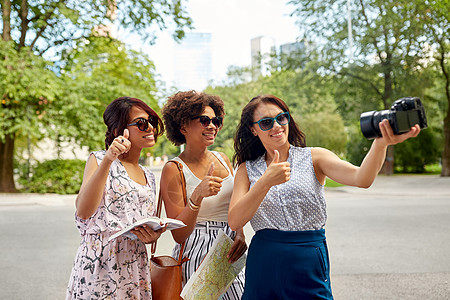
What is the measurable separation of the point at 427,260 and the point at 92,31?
15.1 m

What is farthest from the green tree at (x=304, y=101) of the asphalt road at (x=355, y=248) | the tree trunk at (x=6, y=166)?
the tree trunk at (x=6, y=166)

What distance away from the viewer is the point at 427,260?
6.71 m

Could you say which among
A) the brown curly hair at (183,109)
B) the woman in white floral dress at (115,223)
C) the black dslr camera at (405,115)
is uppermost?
the brown curly hair at (183,109)

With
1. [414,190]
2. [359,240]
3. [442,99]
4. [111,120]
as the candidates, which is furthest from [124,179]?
[442,99]

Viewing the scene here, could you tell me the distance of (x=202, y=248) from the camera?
Answer: 2705mm

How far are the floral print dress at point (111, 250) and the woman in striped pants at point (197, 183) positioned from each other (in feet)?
0.69

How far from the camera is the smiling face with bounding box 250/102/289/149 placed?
239 cm

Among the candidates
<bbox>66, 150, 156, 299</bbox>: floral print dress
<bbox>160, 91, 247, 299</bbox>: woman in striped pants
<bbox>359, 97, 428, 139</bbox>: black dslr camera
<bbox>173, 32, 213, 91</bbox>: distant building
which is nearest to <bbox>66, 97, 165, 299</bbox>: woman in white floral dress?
<bbox>66, 150, 156, 299</bbox>: floral print dress

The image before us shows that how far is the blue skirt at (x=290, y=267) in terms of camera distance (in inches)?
87.3

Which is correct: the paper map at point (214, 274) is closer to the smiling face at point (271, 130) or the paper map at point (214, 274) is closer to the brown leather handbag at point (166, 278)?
the brown leather handbag at point (166, 278)

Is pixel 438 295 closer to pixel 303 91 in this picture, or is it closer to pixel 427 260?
pixel 427 260

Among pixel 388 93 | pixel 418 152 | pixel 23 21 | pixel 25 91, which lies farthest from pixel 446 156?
pixel 23 21

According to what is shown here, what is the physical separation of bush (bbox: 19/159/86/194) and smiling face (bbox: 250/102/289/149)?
51.1ft

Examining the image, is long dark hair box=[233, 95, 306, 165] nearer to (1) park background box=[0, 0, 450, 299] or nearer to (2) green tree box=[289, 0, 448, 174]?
(1) park background box=[0, 0, 450, 299]
